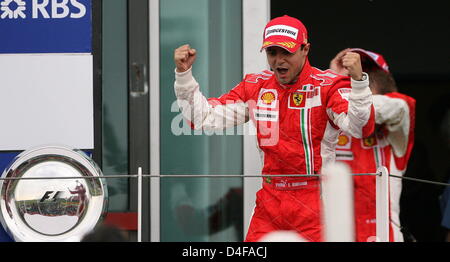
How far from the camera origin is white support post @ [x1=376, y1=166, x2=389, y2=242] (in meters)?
4.22

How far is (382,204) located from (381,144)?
4.79ft

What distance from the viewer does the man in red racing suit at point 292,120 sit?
453cm

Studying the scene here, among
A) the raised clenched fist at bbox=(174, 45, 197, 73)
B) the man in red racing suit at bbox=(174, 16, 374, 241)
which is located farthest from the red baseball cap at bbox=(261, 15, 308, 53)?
the raised clenched fist at bbox=(174, 45, 197, 73)

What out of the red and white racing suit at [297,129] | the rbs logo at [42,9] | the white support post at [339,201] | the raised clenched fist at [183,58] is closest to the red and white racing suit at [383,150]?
the red and white racing suit at [297,129]

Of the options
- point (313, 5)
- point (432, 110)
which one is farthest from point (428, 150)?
point (313, 5)

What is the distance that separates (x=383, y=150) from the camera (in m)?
5.70

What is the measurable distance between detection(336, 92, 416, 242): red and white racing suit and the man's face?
0.85 meters

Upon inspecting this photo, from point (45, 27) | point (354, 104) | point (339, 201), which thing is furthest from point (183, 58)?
point (339, 201)

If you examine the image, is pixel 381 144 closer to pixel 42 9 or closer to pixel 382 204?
pixel 382 204

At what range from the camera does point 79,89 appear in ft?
18.4

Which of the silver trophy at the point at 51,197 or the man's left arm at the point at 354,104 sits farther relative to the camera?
the silver trophy at the point at 51,197

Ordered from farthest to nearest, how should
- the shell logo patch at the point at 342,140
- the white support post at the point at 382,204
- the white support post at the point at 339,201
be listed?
the shell logo patch at the point at 342,140 < the white support post at the point at 382,204 < the white support post at the point at 339,201

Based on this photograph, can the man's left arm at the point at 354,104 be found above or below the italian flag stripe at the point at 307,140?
above

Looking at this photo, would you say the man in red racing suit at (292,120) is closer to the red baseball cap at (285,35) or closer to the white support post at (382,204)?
the red baseball cap at (285,35)
